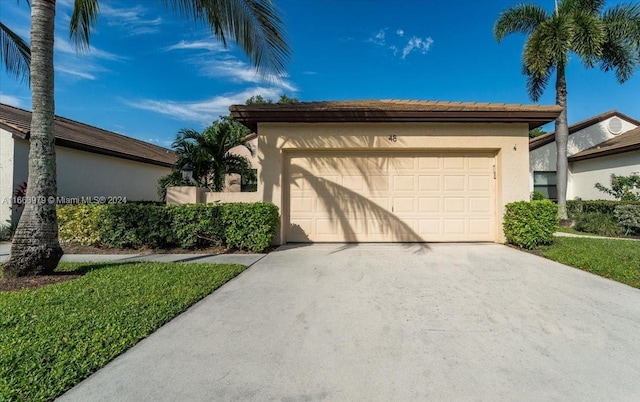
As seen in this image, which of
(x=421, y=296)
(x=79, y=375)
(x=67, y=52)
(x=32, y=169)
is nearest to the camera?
(x=79, y=375)

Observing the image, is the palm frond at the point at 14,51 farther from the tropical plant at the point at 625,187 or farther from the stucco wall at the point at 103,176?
the tropical plant at the point at 625,187

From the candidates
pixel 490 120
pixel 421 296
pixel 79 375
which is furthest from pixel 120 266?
pixel 490 120

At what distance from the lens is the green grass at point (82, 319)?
2445 mm

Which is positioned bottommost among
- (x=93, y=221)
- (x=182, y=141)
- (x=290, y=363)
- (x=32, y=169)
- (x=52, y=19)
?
(x=290, y=363)

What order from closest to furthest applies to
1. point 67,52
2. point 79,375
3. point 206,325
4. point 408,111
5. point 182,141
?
1. point 79,375
2. point 206,325
3. point 67,52
4. point 408,111
5. point 182,141

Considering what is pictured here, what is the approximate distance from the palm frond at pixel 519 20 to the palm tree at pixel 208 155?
529 inches

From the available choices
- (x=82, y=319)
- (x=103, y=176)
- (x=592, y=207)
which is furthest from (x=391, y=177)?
(x=103, y=176)

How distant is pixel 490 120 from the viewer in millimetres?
8180

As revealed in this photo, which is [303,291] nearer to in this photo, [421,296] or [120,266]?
[421,296]

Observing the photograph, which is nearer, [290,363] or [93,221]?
[290,363]

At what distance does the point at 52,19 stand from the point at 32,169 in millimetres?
2689

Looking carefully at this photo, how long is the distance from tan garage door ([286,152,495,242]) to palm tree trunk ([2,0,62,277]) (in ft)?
16.7

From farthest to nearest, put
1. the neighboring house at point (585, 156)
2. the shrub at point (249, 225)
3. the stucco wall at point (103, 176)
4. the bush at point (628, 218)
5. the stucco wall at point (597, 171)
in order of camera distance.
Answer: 1. the neighboring house at point (585, 156)
2. the stucco wall at point (597, 171)
3. the stucco wall at point (103, 176)
4. the bush at point (628, 218)
5. the shrub at point (249, 225)

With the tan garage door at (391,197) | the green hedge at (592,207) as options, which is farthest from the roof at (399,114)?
the green hedge at (592,207)
